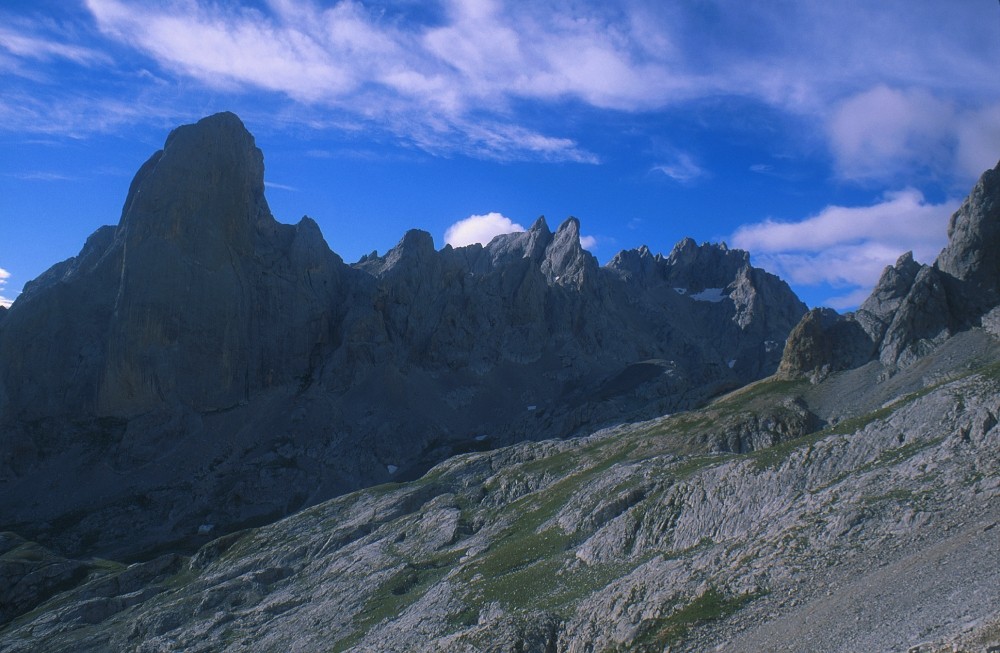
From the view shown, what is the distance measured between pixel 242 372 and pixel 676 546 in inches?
5183

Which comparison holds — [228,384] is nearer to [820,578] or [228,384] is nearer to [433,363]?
[433,363]

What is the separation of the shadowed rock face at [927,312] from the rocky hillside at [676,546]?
30 cm

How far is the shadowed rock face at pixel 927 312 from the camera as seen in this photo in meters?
82.1

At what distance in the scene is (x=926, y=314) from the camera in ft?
271

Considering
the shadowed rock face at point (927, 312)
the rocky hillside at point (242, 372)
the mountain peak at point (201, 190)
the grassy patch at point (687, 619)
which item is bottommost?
the grassy patch at point (687, 619)

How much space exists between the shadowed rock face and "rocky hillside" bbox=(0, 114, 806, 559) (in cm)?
2355

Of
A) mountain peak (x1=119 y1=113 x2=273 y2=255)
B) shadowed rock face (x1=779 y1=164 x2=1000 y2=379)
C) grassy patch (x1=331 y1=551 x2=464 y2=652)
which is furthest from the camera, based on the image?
mountain peak (x1=119 y1=113 x2=273 y2=255)

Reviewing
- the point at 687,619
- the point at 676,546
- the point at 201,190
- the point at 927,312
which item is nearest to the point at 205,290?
the point at 201,190

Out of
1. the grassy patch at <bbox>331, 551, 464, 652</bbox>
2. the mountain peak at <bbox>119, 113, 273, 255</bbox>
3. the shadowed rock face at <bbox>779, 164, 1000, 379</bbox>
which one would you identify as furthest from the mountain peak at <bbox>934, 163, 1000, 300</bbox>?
the mountain peak at <bbox>119, 113, 273, 255</bbox>

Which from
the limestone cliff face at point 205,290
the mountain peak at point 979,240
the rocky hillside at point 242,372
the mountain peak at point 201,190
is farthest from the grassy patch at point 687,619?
the mountain peak at point 201,190

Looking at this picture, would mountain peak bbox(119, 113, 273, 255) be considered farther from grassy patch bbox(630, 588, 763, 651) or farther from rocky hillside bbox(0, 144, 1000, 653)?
grassy patch bbox(630, 588, 763, 651)

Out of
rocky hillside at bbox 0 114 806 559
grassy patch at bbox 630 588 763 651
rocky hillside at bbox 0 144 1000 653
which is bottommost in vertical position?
grassy patch at bbox 630 588 763 651

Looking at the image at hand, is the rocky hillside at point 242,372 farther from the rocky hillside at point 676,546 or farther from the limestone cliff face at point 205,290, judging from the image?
the rocky hillside at point 676,546

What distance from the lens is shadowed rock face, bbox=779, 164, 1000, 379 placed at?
82.1 metres
